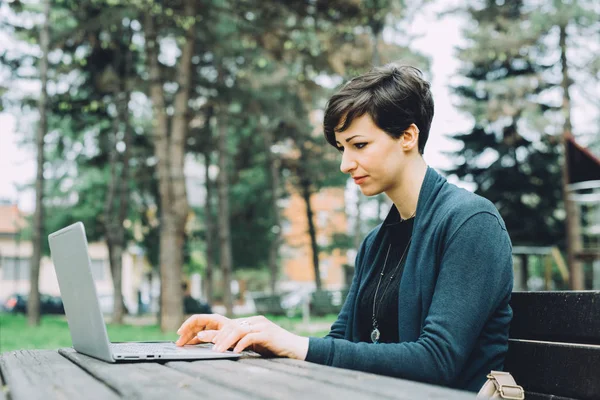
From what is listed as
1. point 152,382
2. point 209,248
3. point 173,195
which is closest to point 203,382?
point 152,382

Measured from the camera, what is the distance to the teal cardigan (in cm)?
194

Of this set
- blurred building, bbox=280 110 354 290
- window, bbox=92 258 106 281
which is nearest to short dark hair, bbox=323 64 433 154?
blurred building, bbox=280 110 354 290

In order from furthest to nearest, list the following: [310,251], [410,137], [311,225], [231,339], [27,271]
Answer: [27,271], [310,251], [311,225], [410,137], [231,339]

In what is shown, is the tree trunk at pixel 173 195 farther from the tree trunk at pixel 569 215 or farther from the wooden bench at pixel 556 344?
the wooden bench at pixel 556 344

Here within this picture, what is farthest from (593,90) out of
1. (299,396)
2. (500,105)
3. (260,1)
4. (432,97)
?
(299,396)

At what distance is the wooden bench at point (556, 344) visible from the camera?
196 cm

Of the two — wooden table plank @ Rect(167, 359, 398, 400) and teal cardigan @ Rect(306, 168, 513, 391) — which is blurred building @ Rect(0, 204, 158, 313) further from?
wooden table plank @ Rect(167, 359, 398, 400)

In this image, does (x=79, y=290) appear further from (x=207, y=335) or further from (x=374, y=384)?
(x=374, y=384)

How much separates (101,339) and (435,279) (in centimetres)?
98

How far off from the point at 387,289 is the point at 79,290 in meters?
1.04

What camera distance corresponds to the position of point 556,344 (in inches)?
82.6

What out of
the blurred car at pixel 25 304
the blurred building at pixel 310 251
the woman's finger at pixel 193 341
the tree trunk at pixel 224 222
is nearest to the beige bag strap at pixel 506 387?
the woman's finger at pixel 193 341

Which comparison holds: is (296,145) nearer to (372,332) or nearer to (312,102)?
(312,102)

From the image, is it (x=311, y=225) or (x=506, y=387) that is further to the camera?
(x=311, y=225)
